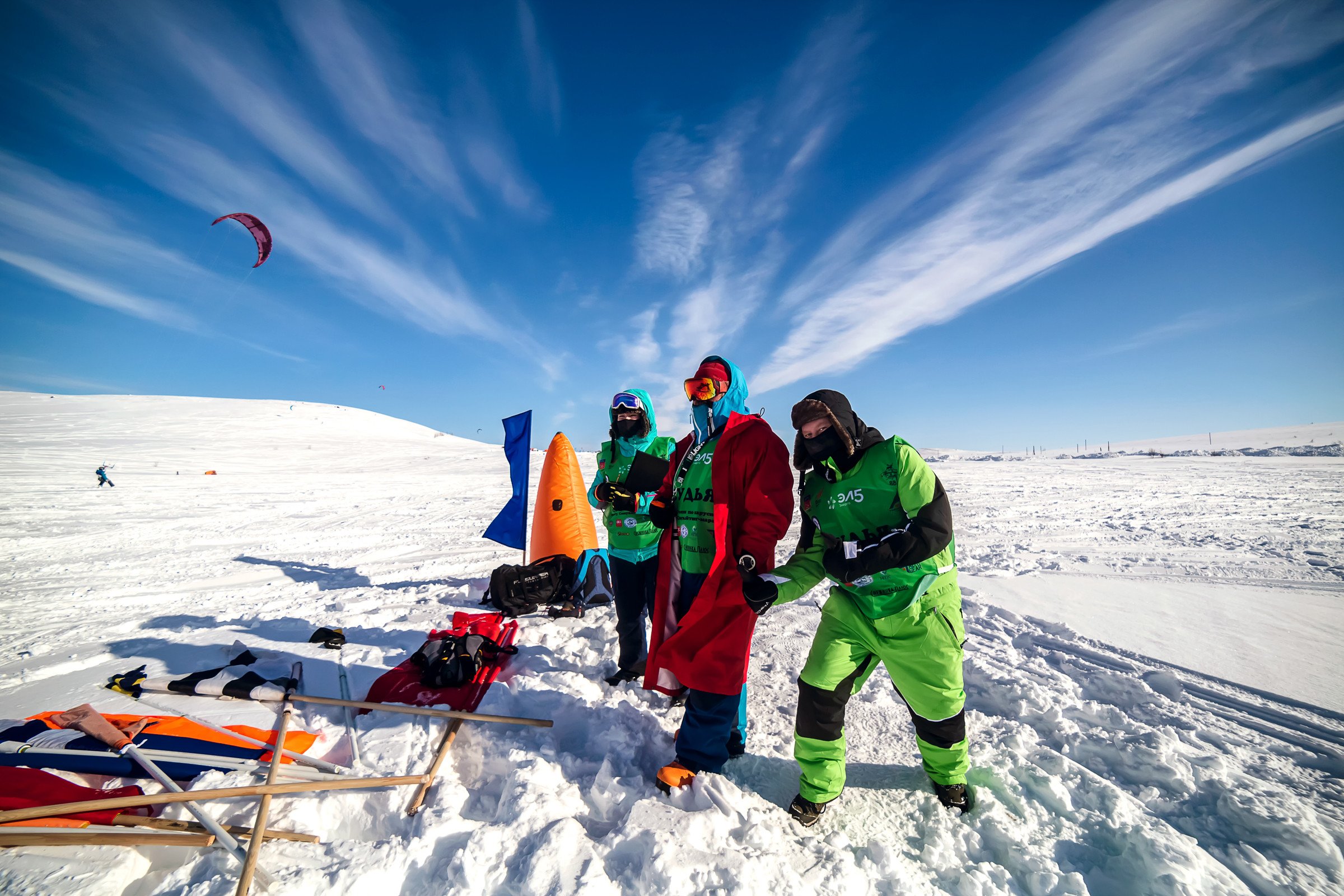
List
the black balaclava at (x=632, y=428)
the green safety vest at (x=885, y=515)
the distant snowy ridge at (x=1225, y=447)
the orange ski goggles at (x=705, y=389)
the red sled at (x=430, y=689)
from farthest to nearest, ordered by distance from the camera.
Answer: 1. the distant snowy ridge at (x=1225, y=447)
2. the black balaclava at (x=632, y=428)
3. the red sled at (x=430, y=689)
4. the orange ski goggles at (x=705, y=389)
5. the green safety vest at (x=885, y=515)

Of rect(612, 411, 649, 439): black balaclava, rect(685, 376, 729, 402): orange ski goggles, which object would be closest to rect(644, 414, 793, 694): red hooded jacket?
rect(685, 376, 729, 402): orange ski goggles

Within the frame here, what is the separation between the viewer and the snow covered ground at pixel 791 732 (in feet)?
6.18

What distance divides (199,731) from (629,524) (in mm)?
2638

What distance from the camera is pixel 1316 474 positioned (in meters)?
14.7

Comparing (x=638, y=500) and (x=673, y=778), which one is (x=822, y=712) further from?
(x=638, y=500)

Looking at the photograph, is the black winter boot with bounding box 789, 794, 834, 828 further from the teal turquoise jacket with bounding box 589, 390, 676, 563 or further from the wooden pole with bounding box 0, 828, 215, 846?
the wooden pole with bounding box 0, 828, 215, 846

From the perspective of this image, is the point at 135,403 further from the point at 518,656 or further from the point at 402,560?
the point at 518,656

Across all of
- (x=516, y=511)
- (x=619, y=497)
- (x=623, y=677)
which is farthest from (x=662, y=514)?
(x=516, y=511)

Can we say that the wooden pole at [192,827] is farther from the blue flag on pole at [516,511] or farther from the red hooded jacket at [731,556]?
the blue flag on pole at [516,511]

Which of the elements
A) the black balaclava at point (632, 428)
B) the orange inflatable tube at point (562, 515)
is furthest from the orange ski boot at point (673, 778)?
the orange inflatable tube at point (562, 515)

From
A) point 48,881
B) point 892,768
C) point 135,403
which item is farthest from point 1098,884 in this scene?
point 135,403

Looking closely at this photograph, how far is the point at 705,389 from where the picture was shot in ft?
9.01

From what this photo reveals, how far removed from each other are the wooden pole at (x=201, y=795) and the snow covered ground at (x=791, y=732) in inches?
5.2

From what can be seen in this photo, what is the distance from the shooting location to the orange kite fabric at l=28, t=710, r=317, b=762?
104 inches
